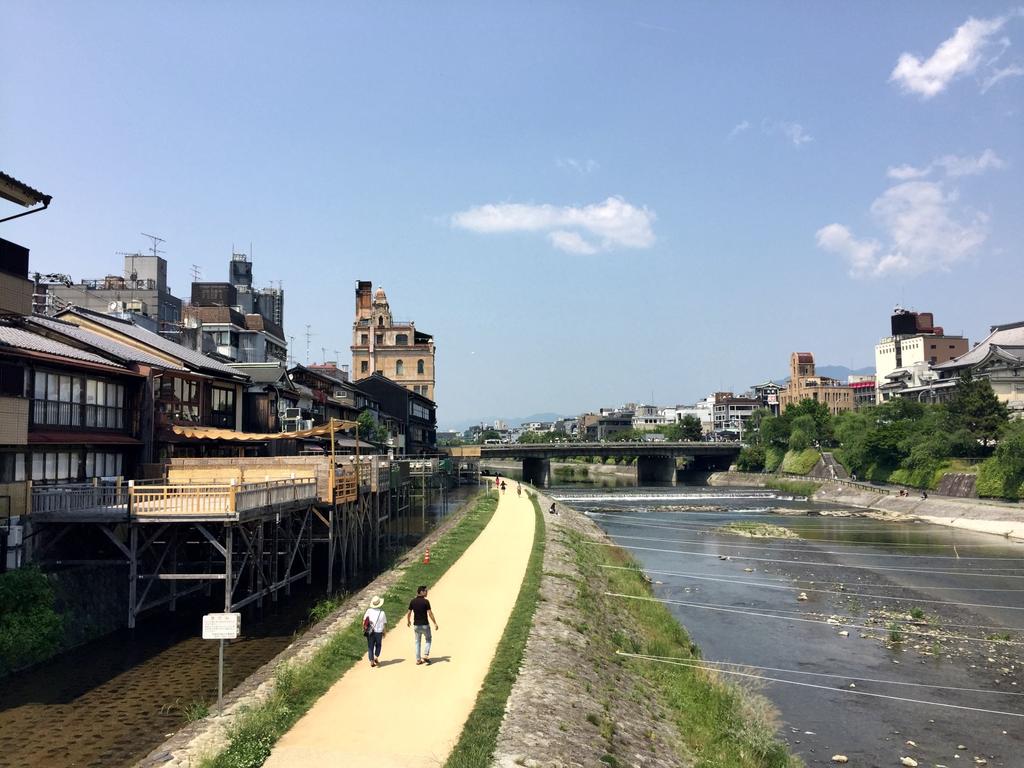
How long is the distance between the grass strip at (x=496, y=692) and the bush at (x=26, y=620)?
13.2 m

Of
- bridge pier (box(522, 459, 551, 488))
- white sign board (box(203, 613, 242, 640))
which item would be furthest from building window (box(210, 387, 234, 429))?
bridge pier (box(522, 459, 551, 488))

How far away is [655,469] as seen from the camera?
486ft

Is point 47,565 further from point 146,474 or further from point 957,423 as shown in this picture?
point 957,423

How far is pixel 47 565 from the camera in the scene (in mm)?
23391

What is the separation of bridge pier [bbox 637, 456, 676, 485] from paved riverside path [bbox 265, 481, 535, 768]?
123152 millimetres

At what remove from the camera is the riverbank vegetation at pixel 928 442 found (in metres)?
71.3

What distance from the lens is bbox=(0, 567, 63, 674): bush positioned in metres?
19.3

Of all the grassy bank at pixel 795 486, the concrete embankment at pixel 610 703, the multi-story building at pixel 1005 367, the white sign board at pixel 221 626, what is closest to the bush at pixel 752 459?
the grassy bank at pixel 795 486

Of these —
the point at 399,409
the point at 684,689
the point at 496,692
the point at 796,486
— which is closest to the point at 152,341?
the point at 496,692

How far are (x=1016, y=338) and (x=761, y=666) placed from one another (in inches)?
4493

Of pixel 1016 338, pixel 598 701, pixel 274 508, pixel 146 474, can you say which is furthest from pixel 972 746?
pixel 1016 338

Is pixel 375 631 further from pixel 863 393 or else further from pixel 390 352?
pixel 863 393

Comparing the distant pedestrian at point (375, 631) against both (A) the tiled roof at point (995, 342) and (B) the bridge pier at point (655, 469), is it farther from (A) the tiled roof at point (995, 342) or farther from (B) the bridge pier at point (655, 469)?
(B) the bridge pier at point (655, 469)

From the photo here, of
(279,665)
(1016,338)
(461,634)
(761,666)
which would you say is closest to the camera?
(279,665)
